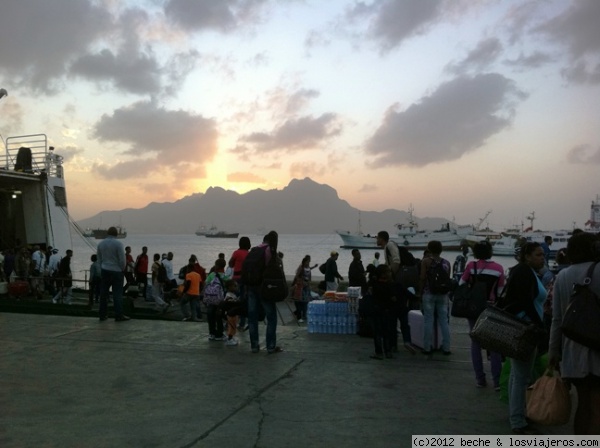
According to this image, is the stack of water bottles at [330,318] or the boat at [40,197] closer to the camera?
the stack of water bottles at [330,318]

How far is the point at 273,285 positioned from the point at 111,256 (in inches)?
136

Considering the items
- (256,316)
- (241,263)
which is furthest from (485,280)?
(241,263)

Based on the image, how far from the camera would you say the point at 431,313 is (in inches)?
275

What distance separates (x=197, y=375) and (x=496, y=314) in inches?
126

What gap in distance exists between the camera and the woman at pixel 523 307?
4.19m

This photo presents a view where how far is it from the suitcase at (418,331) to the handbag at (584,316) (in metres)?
4.02

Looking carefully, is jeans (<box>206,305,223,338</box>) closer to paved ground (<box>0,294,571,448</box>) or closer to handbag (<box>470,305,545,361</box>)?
paved ground (<box>0,294,571,448</box>)

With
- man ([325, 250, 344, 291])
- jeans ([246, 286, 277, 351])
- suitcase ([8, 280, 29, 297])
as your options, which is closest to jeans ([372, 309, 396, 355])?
jeans ([246, 286, 277, 351])

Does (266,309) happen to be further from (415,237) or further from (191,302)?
(415,237)

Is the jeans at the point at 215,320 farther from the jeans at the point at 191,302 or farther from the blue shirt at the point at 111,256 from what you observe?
the jeans at the point at 191,302

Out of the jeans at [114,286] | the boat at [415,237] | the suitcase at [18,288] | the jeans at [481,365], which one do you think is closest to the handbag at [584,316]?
the jeans at [481,365]

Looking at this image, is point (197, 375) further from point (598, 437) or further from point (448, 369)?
point (598, 437)

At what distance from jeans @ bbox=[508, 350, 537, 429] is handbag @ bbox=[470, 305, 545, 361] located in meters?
0.11

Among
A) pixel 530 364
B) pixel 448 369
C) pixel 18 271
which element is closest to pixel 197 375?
pixel 448 369
